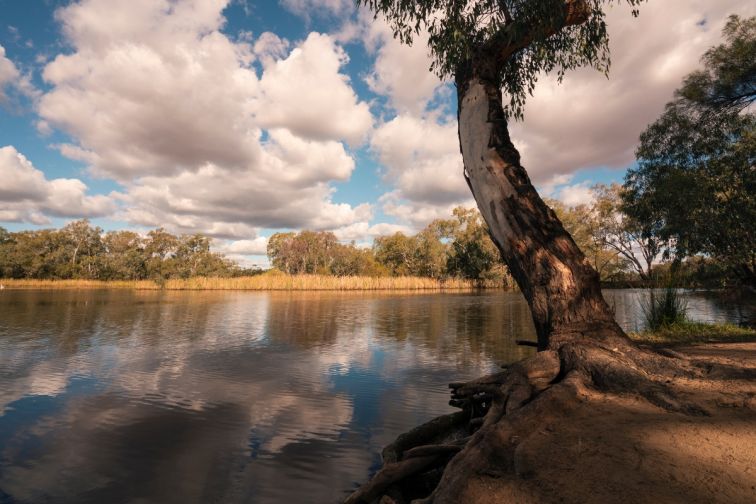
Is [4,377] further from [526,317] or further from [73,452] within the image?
[526,317]

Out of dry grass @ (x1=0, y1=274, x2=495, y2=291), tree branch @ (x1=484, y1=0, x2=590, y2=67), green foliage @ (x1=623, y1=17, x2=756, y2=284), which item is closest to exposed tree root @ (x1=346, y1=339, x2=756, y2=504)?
tree branch @ (x1=484, y1=0, x2=590, y2=67)

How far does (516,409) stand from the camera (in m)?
3.58

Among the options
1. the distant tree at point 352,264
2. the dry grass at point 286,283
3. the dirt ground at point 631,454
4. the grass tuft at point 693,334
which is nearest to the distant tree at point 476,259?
the dry grass at point 286,283

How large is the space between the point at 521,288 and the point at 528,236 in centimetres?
78

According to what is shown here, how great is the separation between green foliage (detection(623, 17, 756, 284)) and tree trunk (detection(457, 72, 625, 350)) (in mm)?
10698

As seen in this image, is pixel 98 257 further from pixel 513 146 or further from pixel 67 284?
pixel 513 146

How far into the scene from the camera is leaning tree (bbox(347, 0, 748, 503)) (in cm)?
327

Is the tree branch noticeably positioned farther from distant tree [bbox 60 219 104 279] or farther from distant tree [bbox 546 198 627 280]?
distant tree [bbox 60 219 104 279]

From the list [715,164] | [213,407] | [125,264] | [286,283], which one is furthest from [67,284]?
[715,164]

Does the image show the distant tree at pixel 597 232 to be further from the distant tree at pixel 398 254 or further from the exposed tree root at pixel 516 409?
the exposed tree root at pixel 516 409

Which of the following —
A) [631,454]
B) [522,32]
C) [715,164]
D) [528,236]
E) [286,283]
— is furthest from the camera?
[286,283]

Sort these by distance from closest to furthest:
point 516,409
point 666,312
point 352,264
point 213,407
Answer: point 516,409, point 213,407, point 666,312, point 352,264

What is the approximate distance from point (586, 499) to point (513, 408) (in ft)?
4.31

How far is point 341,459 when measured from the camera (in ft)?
14.3
